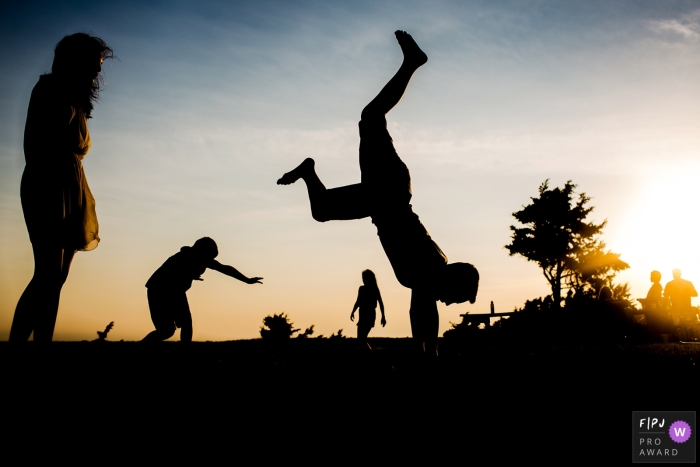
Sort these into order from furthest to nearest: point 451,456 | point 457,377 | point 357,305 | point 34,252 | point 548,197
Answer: point 548,197, point 357,305, point 34,252, point 457,377, point 451,456

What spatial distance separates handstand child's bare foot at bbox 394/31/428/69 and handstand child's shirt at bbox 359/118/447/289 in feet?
1.70

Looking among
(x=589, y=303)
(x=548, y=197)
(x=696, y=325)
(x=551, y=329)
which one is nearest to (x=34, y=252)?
(x=551, y=329)

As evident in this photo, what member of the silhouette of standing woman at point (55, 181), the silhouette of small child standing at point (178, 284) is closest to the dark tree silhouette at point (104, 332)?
the silhouette of small child standing at point (178, 284)

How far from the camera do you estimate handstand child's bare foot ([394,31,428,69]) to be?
3930mm

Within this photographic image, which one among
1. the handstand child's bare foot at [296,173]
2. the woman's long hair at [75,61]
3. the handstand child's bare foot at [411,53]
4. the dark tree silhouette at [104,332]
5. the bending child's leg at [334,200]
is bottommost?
the dark tree silhouette at [104,332]

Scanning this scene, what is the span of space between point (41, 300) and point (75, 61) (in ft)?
6.13

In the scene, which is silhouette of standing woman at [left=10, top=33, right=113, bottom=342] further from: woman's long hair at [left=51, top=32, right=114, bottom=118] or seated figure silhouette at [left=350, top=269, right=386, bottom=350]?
seated figure silhouette at [left=350, top=269, right=386, bottom=350]

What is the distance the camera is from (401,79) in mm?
3947

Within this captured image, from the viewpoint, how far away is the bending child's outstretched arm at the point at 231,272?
19.6 ft

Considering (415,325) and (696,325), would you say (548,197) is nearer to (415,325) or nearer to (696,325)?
(696,325)

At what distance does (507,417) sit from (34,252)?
3348 mm

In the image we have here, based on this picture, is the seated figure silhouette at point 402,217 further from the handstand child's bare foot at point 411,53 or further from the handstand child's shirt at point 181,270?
the handstand child's shirt at point 181,270

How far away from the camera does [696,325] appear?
14492mm

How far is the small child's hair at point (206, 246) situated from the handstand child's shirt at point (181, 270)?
0.07 m
